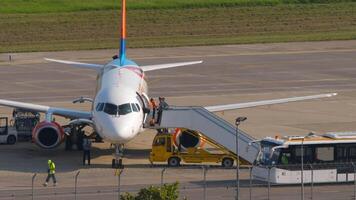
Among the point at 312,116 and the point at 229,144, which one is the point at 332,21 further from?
the point at 229,144

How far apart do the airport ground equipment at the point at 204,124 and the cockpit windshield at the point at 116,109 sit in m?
2.81

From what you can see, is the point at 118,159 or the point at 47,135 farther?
the point at 47,135

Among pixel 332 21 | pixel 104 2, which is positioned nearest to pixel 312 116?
pixel 332 21

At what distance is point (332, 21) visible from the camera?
135750mm

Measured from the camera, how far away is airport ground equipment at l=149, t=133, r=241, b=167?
60375 millimetres

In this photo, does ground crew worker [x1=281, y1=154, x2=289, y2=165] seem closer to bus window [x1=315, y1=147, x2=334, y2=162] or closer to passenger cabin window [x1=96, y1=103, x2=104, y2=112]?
bus window [x1=315, y1=147, x2=334, y2=162]

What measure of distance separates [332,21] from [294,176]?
8302 cm

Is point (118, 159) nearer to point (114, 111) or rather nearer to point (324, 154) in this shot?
point (114, 111)

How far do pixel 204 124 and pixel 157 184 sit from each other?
22.2ft

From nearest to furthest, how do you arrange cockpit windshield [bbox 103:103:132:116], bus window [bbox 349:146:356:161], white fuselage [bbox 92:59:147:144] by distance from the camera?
bus window [bbox 349:146:356:161]
white fuselage [bbox 92:59:147:144]
cockpit windshield [bbox 103:103:132:116]

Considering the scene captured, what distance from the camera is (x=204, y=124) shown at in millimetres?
61219

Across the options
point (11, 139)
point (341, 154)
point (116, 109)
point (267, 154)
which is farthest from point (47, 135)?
point (341, 154)

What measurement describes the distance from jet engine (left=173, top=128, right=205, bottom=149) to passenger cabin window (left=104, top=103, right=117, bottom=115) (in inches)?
152

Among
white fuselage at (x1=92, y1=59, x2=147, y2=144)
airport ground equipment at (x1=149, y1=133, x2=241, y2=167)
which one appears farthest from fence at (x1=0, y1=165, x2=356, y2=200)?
white fuselage at (x1=92, y1=59, x2=147, y2=144)
